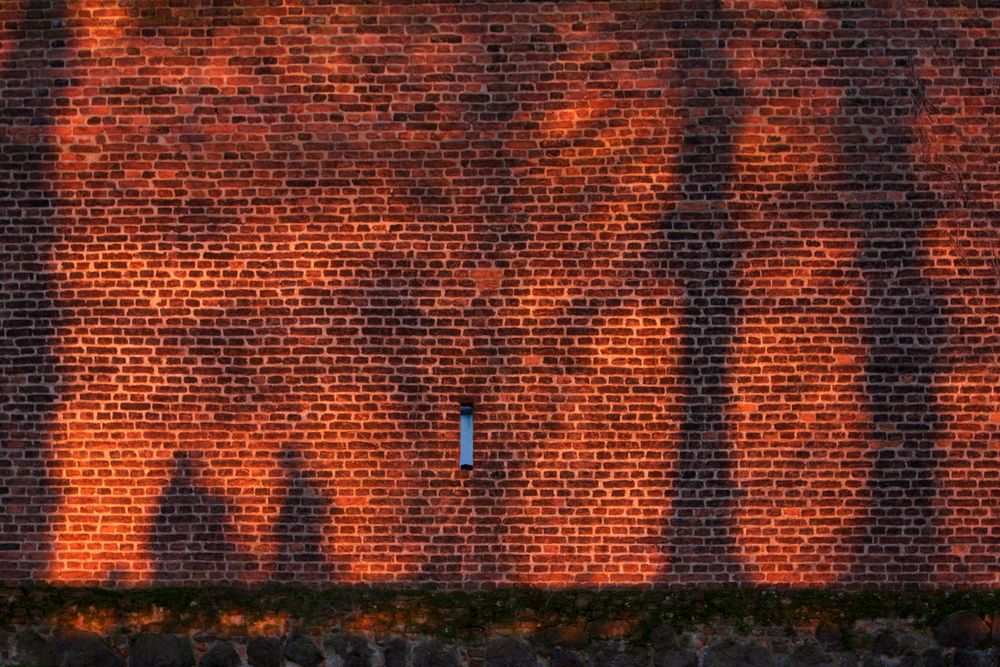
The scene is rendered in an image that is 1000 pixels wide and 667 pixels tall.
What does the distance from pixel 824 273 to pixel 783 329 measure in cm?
53

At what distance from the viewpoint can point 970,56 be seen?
8.95 m

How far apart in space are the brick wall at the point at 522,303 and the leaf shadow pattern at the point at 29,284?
3 cm

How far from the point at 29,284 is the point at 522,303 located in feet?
12.6

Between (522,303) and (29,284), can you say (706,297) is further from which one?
(29,284)

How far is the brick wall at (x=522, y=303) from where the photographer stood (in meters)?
8.94

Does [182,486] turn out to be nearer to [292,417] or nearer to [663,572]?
[292,417]

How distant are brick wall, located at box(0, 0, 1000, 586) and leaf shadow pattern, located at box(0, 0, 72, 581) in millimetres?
34

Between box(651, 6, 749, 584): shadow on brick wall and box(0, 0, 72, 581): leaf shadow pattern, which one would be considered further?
box(0, 0, 72, 581): leaf shadow pattern

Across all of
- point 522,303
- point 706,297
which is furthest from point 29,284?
point 706,297

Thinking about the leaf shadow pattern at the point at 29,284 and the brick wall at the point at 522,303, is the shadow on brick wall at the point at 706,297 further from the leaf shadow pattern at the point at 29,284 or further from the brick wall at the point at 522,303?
the leaf shadow pattern at the point at 29,284

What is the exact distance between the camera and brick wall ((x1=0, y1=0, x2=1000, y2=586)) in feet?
29.3

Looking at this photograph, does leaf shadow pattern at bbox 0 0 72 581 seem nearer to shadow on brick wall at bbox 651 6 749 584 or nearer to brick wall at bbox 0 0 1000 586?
brick wall at bbox 0 0 1000 586

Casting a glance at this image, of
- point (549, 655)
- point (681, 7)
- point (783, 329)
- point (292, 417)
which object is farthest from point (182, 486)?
point (681, 7)

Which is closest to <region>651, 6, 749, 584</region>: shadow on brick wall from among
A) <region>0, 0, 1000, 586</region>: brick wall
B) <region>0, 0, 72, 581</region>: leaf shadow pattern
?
<region>0, 0, 1000, 586</region>: brick wall
